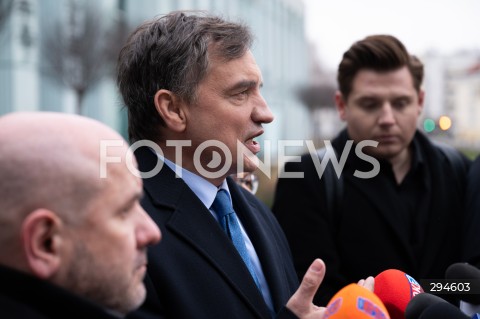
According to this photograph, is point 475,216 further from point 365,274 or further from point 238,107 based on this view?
point 238,107

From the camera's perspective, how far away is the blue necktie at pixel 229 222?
2.50 m

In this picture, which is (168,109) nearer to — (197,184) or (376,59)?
(197,184)

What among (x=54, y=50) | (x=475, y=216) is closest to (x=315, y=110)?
(x=54, y=50)

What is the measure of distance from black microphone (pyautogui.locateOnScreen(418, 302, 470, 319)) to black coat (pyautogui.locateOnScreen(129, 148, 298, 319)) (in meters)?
0.58

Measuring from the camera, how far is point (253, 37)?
274cm

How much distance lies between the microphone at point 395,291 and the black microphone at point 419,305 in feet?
0.50

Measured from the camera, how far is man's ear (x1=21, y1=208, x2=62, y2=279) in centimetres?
148

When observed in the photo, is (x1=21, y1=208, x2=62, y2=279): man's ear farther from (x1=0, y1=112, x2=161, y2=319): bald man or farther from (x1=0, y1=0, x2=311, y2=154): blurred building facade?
(x1=0, y1=0, x2=311, y2=154): blurred building facade

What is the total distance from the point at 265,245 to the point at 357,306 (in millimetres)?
888

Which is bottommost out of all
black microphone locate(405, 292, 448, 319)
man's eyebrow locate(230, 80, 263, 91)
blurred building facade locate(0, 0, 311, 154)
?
blurred building facade locate(0, 0, 311, 154)

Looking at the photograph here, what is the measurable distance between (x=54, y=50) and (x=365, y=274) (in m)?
16.4

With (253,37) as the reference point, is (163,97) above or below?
below

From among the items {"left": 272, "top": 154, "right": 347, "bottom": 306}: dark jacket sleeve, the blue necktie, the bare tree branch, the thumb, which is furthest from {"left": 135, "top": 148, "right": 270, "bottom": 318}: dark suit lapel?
the bare tree branch

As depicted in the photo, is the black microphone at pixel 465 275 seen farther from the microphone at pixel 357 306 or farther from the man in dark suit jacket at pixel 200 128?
the microphone at pixel 357 306
